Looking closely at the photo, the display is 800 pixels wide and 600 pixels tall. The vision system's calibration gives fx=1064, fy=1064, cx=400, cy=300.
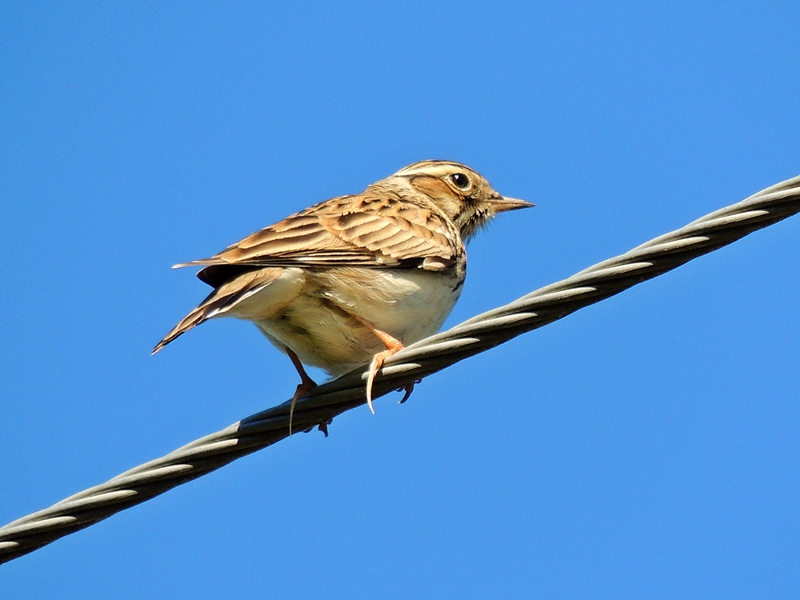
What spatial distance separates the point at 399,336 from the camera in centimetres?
822

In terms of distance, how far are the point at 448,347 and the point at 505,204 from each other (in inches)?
227

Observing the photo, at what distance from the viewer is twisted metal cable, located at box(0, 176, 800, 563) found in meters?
5.35

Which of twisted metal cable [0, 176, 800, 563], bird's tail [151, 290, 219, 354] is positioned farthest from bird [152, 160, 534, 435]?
twisted metal cable [0, 176, 800, 563]

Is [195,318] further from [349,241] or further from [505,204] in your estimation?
[505,204]

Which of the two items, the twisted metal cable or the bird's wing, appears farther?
the bird's wing

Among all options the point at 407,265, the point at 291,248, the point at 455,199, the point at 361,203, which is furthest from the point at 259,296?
the point at 455,199

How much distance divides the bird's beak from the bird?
6.53 feet

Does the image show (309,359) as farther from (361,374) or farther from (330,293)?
(361,374)

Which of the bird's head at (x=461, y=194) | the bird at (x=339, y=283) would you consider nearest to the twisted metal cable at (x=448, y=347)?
the bird at (x=339, y=283)

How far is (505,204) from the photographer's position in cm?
1134

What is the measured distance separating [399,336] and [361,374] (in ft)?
5.48

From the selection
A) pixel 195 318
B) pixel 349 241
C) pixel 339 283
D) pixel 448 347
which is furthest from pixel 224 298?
pixel 448 347

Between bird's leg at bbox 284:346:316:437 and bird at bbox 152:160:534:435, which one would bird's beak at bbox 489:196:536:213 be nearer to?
bird at bbox 152:160:534:435

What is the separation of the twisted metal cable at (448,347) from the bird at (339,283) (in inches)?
26.7
